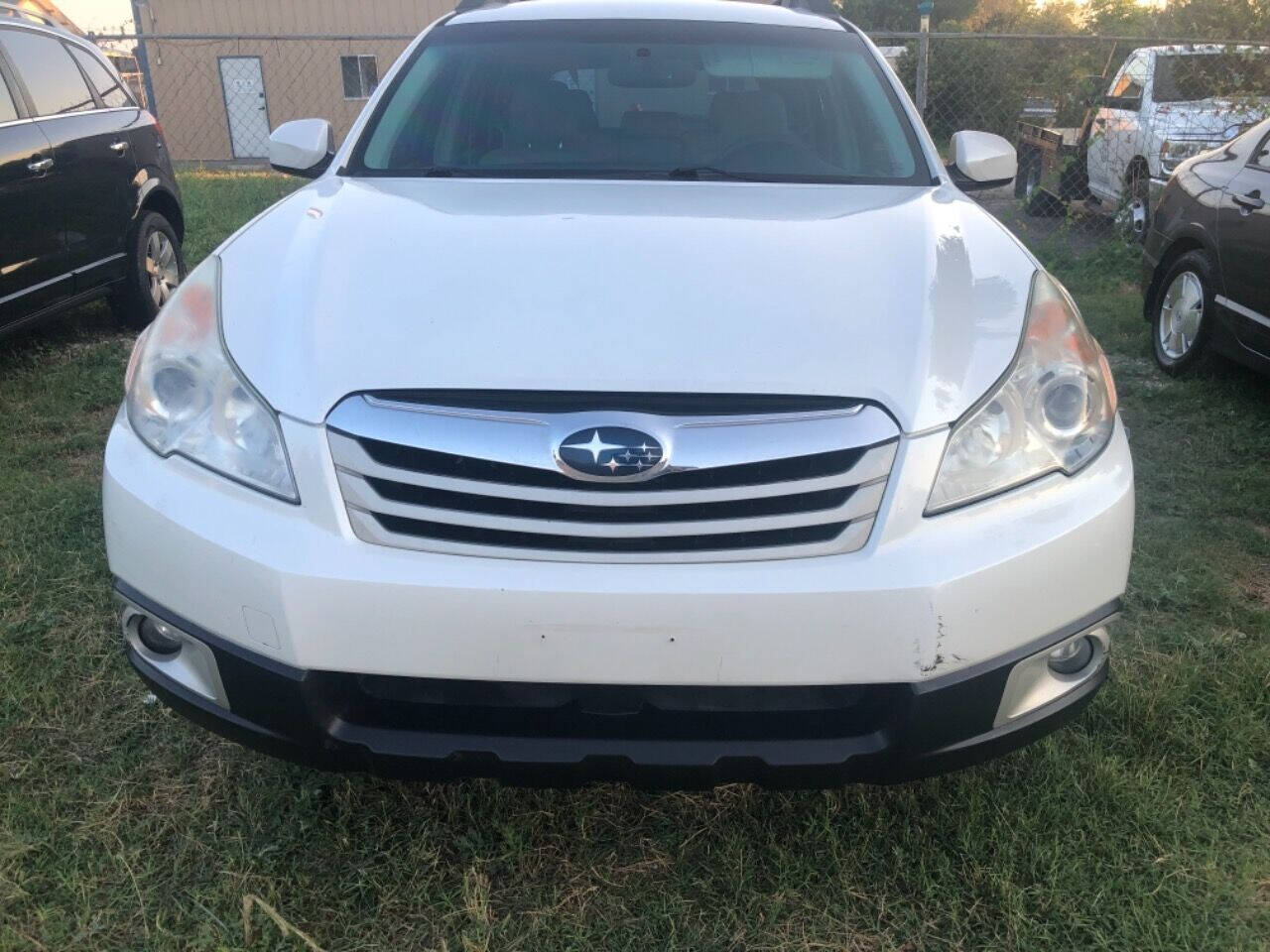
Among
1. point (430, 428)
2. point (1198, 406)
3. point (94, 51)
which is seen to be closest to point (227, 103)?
point (94, 51)

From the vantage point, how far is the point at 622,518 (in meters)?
1.73

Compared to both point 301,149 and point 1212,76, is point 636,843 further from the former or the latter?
point 1212,76

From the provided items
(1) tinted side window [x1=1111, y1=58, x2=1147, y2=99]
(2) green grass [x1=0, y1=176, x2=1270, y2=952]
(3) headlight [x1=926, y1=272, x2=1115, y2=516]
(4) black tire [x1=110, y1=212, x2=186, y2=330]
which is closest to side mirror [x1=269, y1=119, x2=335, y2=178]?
(2) green grass [x1=0, y1=176, x2=1270, y2=952]

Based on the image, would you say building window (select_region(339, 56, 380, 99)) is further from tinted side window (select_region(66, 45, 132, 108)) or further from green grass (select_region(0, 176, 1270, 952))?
green grass (select_region(0, 176, 1270, 952))

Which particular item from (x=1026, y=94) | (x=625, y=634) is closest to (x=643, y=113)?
(x=625, y=634)

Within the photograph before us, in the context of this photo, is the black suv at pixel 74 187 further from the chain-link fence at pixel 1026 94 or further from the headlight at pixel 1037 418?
the headlight at pixel 1037 418

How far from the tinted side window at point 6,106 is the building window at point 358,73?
58.6ft

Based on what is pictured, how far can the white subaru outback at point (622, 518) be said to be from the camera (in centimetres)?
169

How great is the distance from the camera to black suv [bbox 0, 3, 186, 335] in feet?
15.5

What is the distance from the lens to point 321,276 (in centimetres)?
206

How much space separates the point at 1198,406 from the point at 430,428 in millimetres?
4149

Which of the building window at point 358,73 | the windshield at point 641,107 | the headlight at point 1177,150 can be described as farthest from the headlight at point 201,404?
the building window at point 358,73

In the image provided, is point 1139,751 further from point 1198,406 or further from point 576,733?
point 1198,406

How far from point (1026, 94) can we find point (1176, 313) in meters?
11.9
